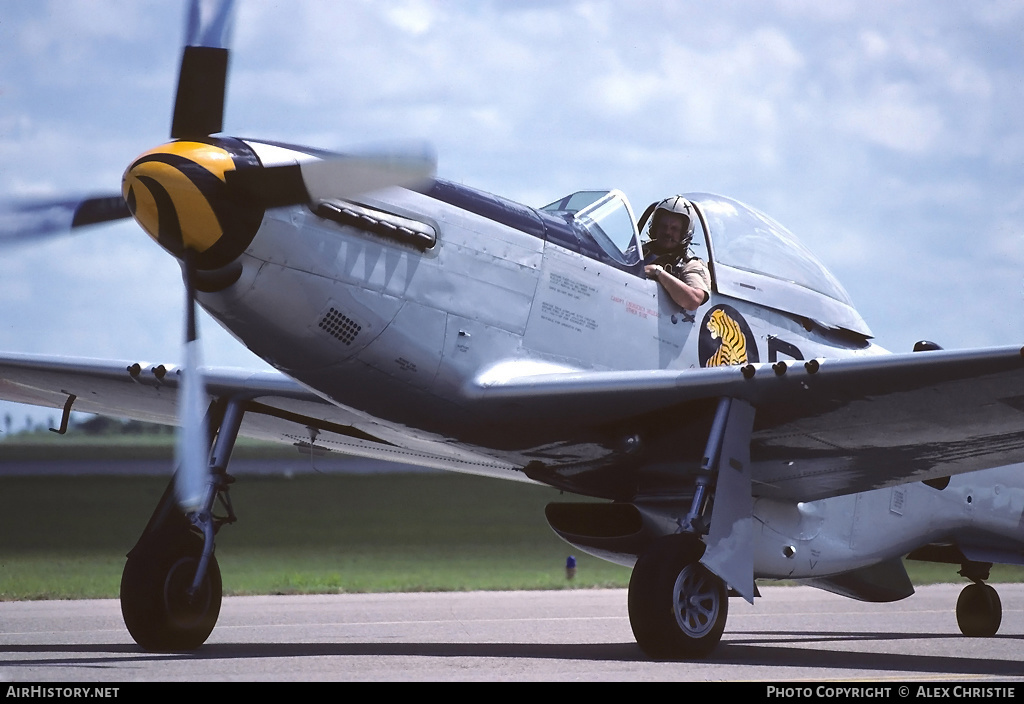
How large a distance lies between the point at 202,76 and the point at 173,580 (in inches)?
134

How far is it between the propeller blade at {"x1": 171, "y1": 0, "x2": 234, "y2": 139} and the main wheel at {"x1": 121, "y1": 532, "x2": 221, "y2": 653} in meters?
2.92

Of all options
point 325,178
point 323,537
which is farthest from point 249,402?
point 323,537

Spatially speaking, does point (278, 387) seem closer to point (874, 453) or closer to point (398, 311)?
point (398, 311)

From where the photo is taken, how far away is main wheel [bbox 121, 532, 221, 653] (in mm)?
8492

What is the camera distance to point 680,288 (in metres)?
9.02

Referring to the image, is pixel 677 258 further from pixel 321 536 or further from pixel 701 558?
pixel 321 536

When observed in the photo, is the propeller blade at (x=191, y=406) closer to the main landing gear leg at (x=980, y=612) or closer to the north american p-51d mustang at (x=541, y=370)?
the north american p-51d mustang at (x=541, y=370)

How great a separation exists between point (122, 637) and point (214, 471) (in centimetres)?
172

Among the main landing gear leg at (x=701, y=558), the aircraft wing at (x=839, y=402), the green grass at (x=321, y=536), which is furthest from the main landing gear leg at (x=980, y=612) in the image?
the green grass at (x=321, y=536)

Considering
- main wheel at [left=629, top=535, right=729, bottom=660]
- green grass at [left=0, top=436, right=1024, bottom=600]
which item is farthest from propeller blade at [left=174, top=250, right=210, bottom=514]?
green grass at [left=0, top=436, right=1024, bottom=600]

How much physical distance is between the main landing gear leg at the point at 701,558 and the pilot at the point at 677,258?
4.15 feet

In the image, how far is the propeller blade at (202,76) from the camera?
7375 mm

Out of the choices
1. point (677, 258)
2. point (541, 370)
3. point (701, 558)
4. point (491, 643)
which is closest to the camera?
point (701, 558)
